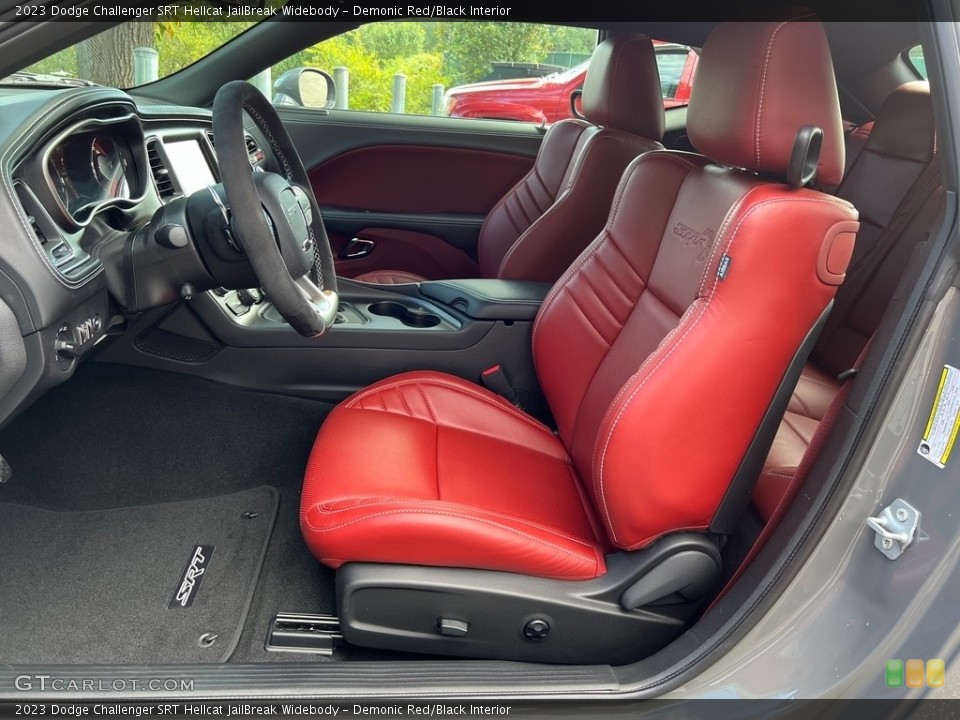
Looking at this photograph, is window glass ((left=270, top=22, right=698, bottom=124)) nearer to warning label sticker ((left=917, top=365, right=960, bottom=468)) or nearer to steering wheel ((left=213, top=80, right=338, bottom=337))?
steering wheel ((left=213, top=80, right=338, bottom=337))

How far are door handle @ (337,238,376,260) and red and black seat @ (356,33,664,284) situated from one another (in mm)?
197

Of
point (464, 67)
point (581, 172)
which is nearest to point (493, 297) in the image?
point (581, 172)

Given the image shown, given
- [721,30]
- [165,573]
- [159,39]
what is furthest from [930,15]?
[159,39]

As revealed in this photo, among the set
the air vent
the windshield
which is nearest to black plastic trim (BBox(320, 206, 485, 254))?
the windshield

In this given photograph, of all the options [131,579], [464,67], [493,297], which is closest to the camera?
[131,579]

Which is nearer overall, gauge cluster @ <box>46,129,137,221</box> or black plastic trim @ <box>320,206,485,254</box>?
gauge cluster @ <box>46,129,137,221</box>

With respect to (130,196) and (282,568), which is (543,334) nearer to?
(282,568)

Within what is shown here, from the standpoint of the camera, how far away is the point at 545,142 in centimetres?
273

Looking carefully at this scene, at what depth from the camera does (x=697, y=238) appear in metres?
1.41

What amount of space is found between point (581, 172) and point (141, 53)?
4.12 feet

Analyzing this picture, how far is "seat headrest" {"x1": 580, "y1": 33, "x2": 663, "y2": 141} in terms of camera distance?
211cm

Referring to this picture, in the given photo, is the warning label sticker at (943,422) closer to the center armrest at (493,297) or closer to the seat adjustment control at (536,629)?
the seat adjustment control at (536,629)

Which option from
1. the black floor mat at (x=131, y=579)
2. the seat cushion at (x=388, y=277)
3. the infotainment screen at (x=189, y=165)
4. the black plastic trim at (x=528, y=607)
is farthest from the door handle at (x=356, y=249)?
the black plastic trim at (x=528, y=607)

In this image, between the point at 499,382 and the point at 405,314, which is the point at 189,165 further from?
the point at 499,382
